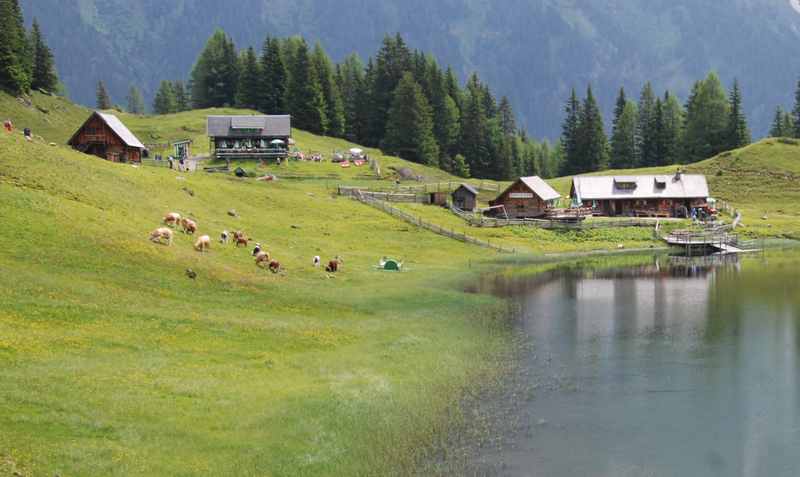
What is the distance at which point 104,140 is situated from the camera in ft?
308

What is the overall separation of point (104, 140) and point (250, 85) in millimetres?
81303

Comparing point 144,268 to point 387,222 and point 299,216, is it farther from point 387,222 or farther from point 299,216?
point 387,222

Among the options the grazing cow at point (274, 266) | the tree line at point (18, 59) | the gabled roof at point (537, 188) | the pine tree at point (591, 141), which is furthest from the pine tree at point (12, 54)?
the pine tree at point (591, 141)

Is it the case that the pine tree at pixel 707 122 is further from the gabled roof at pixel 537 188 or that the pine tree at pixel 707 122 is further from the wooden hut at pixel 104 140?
the wooden hut at pixel 104 140

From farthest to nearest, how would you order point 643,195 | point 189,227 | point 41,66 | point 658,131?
point 658,131 < point 41,66 < point 643,195 < point 189,227

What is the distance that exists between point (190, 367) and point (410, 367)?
10626mm

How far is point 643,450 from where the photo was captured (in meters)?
29.5

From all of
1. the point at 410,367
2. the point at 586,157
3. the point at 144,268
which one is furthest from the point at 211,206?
the point at 586,157

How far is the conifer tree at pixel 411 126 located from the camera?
158875mm

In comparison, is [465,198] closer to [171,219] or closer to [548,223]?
[548,223]

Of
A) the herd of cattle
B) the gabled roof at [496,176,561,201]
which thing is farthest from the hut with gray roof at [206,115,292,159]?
the herd of cattle

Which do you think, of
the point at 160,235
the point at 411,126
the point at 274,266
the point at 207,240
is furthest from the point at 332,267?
the point at 411,126

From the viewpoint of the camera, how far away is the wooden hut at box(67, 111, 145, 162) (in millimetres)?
93188

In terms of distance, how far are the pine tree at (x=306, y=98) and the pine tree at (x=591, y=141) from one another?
5718cm
